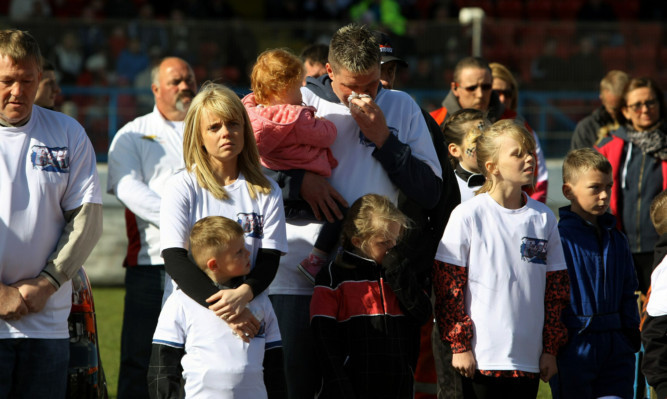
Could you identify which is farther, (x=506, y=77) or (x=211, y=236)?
(x=506, y=77)

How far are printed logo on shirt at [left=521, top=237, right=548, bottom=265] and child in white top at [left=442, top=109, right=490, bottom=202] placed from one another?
87 cm

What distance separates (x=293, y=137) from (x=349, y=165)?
1.06ft

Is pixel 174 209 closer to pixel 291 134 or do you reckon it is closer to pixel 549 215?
pixel 291 134

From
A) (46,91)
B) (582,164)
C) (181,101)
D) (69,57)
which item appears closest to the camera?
(582,164)

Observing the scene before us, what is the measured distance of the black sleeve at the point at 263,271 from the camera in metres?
3.78

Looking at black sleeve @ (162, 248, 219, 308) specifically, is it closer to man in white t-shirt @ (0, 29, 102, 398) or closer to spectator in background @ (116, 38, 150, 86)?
man in white t-shirt @ (0, 29, 102, 398)

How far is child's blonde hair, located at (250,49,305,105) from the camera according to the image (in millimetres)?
4082

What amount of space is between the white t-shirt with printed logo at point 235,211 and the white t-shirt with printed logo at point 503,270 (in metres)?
0.77

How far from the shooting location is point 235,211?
390cm

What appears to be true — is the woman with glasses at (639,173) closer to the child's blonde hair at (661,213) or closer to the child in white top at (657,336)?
the child's blonde hair at (661,213)

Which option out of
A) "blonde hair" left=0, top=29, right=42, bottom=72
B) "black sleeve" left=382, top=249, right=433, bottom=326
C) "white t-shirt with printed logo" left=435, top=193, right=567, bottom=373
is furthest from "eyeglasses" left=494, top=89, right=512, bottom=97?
"blonde hair" left=0, top=29, right=42, bottom=72

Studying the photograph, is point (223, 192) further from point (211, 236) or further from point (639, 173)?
point (639, 173)

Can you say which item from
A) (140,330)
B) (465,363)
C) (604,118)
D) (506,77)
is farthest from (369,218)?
(604,118)

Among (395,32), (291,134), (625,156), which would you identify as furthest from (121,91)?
(291,134)
